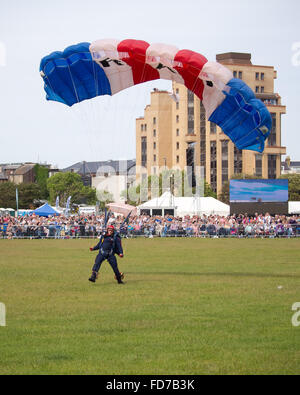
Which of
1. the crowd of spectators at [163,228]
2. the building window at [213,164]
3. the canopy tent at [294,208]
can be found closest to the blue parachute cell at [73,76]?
the crowd of spectators at [163,228]

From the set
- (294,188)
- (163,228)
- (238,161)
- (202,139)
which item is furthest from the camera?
(202,139)

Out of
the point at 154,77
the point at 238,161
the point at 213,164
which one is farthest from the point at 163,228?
the point at 213,164

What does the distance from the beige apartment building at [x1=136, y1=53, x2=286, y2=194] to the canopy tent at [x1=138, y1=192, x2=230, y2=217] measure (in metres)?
47.8

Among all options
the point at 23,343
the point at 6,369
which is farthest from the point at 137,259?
the point at 6,369

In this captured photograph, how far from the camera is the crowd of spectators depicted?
4719 cm

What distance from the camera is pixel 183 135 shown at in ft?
362

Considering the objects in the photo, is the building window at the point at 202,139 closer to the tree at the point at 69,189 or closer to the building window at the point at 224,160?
the building window at the point at 224,160

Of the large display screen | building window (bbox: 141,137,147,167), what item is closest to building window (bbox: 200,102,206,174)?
building window (bbox: 141,137,147,167)

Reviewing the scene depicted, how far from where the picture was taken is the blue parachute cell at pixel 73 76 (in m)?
18.5

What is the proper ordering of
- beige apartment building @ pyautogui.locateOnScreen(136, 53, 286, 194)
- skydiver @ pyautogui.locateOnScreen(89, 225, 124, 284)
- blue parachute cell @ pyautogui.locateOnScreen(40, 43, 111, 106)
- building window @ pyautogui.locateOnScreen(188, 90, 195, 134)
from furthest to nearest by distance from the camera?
1. building window @ pyautogui.locateOnScreen(188, 90, 195, 134)
2. beige apartment building @ pyautogui.locateOnScreen(136, 53, 286, 194)
3. blue parachute cell @ pyautogui.locateOnScreen(40, 43, 111, 106)
4. skydiver @ pyautogui.locateOnScreen(89, 225, 124, 284)

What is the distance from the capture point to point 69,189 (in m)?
127

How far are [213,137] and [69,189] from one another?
30873 mm

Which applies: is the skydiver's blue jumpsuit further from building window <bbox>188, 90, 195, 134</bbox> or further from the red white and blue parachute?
building window <bbox>188, 90, 195, 134</bbox>

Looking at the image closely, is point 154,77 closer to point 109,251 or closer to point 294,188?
point 109,251
